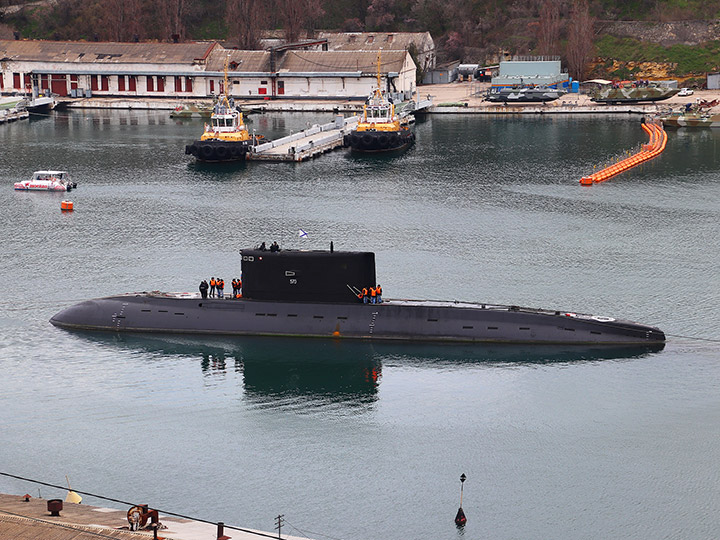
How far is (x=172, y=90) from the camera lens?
14275cm

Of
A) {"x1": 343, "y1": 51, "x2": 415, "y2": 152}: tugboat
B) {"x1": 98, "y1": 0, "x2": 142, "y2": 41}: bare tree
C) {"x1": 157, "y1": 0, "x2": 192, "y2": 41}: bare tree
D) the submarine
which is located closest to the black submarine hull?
the submarine

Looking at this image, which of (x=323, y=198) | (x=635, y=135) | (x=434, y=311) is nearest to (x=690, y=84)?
(x=635, y=135)

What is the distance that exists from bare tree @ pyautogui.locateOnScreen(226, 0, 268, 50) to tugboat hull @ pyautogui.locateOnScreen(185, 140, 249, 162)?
5573 centimetres

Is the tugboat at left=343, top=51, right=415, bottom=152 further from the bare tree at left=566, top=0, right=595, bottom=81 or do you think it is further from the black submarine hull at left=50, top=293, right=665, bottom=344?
the black submarine hull at left=50, top=293, right=665, bottom=344

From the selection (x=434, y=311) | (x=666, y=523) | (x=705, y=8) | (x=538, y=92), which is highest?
(x=705, y=8)

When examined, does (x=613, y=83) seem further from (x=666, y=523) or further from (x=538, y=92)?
(x=666, y=523)

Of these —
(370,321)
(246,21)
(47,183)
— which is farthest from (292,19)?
(370,321)

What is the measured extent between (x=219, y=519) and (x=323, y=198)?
175 feet

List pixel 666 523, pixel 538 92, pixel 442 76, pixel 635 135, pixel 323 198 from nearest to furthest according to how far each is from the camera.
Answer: pixel 666 523, pixel 323 198, pixel 635 135, pixel 538 92, pixel 442 76

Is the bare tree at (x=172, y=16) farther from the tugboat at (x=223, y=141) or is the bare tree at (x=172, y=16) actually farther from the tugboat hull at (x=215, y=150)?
the tugboat hull at (x=215, y=150)

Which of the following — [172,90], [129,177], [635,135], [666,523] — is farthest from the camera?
[172,90]

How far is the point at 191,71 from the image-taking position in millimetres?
140625

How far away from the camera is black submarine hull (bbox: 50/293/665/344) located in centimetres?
4734

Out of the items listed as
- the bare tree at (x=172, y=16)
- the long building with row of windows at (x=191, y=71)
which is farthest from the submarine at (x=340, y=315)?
the bare tree at (x=172, y=16)
